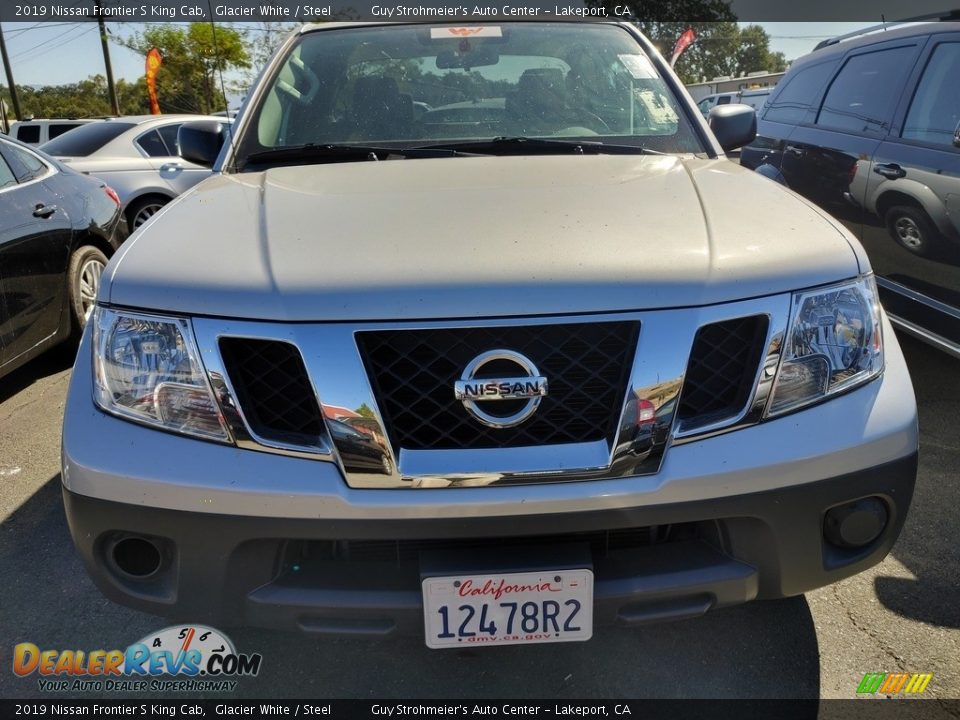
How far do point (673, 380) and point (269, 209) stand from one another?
3.72 feet

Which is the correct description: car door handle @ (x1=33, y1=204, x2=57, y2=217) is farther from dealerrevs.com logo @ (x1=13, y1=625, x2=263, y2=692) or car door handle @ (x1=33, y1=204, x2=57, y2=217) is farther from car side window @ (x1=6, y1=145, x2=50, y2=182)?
dealerrevs.com logo @ (x1=13, y1=625, x2=263, y2=692)

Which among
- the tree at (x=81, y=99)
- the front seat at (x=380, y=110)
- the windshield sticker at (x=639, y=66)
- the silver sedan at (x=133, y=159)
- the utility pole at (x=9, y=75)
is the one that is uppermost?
the windshield sticker at (x=639, y=66)

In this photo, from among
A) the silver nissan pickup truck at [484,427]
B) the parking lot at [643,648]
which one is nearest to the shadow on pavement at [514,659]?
the parking lot at [643,648]

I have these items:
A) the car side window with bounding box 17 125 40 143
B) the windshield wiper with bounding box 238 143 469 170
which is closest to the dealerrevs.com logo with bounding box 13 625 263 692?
the windshield wiper with bounding box 238 143 469 170

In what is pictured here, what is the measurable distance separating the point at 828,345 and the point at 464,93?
5.43ft

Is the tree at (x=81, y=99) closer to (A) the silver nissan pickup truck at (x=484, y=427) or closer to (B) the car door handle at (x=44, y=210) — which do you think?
(B) the car door handle at (x=44, y=210)

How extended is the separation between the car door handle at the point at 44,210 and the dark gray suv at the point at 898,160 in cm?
441

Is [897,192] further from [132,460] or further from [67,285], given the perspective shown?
[67,285]

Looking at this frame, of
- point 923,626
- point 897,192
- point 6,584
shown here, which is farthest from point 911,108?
point 6,584

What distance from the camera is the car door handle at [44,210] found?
4.16m

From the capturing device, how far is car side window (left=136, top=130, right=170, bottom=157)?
Result: 8205mm

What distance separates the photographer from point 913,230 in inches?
146

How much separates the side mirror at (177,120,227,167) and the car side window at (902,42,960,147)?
3201 millimetres

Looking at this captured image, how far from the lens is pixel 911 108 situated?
396cm
